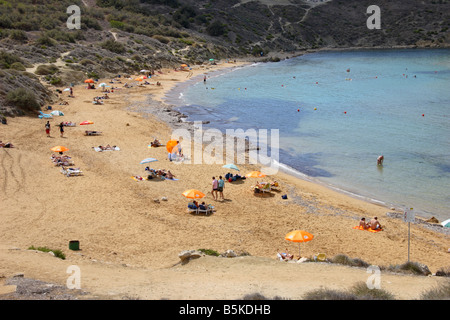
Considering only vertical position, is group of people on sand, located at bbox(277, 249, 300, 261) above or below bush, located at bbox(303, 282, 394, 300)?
below

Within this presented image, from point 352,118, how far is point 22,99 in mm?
25532

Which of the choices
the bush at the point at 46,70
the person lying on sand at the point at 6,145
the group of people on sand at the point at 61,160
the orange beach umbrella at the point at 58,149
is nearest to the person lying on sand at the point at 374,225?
the group of people on sand at the point at 61,160

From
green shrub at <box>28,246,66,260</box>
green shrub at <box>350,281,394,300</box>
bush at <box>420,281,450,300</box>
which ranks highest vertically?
bush at <box>420,281,450,300</box>

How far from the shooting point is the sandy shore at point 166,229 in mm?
10539

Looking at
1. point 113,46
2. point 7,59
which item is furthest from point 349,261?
point 113,46

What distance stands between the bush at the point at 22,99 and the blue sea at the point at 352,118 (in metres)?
11.9

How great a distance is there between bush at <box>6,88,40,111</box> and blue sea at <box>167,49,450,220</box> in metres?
11.9

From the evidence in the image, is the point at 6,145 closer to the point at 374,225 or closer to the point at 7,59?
the point at 374,225

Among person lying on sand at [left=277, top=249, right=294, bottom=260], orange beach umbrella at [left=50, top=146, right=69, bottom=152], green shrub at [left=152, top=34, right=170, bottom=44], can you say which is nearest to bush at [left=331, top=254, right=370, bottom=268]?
person lying on sand at [left=277, top=249, right=294, bottom=260]

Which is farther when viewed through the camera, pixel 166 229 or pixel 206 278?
pixel 166 229

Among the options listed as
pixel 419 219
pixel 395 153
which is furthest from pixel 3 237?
pixel 395 153

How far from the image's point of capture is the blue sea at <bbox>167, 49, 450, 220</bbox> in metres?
22.8

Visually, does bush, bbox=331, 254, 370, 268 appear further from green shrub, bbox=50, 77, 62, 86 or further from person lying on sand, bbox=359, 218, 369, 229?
green shrub, bbox=50, 77, 62, 86

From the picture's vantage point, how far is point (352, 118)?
37.6m
